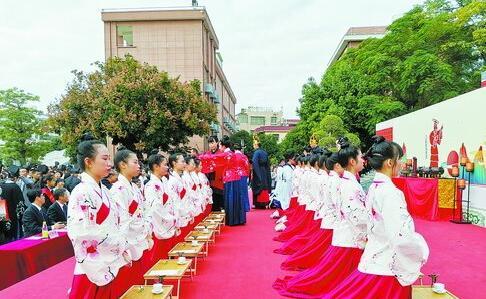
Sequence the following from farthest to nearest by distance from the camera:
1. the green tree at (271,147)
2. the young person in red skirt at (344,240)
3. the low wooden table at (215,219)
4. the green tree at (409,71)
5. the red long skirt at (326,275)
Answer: the green tree at (271,147) → the green tree at (409,71) → the low wooden table at (215,219) → the red long skirt at (326,275) → the young person in red skirt at (344,240)

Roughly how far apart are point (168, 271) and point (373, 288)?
90.0 inches

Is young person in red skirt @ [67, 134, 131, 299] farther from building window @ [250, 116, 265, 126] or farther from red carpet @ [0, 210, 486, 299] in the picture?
building window @ [250, 116, 265, 126]

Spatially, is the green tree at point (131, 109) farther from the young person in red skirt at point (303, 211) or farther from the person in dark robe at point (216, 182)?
the young person in red skirt at point (303, 211)

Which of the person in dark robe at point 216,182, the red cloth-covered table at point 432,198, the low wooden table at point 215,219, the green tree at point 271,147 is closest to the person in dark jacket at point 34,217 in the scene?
the low wooden table at point 215,219

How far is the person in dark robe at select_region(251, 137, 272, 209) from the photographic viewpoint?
12513 millimetres

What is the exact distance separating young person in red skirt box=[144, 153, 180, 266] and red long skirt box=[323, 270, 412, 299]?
2.67m

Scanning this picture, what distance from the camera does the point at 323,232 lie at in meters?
5.52

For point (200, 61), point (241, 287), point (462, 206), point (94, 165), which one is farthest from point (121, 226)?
point (200, 61)

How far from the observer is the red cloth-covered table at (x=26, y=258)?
16.8 feet

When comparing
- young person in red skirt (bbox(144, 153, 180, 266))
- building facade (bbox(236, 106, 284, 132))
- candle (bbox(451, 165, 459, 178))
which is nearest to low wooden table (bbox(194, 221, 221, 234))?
young person in red skirt (bbox(144, 153, 180, 266))

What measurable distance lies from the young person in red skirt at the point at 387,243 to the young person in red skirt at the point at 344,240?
0.71 m

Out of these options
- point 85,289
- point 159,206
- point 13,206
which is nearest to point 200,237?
point 159,206

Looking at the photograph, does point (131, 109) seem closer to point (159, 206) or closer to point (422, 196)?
point (422, 196)

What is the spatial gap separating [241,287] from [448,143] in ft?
27.2
